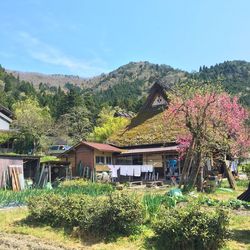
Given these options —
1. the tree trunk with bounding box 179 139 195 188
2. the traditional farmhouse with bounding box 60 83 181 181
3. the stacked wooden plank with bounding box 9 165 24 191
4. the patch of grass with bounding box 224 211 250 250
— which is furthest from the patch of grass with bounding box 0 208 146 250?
the traditional farmhouse with bounding box 60 83 181 181

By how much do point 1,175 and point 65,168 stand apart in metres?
6.97

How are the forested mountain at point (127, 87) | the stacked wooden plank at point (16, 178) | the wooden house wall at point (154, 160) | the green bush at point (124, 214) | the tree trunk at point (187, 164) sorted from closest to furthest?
the green bush at point (124, 214) < the tree trunk at point (187, 164) < the stacked wooden plank at point (16, 178) < the wooden house wall at point (154, 160) < the forested mountain at point (127, 87)

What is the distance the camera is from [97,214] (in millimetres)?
9930

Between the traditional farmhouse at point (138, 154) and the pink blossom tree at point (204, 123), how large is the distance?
123 inches

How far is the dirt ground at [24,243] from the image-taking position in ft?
30.6

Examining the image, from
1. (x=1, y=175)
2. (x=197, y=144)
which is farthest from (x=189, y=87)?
(x=1, y=175)

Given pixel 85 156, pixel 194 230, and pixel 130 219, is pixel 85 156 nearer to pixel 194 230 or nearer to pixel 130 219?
pixel 130 219

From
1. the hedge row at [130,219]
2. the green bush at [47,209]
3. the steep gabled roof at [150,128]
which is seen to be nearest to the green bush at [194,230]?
the hedge row at [130,219]

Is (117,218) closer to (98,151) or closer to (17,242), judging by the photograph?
(17,242)

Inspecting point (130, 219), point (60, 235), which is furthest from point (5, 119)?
point (130, 219)

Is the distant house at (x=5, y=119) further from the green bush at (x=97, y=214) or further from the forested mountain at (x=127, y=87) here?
the green bush at (x=97, y=214)

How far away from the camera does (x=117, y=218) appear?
31.5 ft

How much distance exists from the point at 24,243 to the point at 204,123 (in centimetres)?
1211

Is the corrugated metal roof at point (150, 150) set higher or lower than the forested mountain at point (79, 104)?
lower
